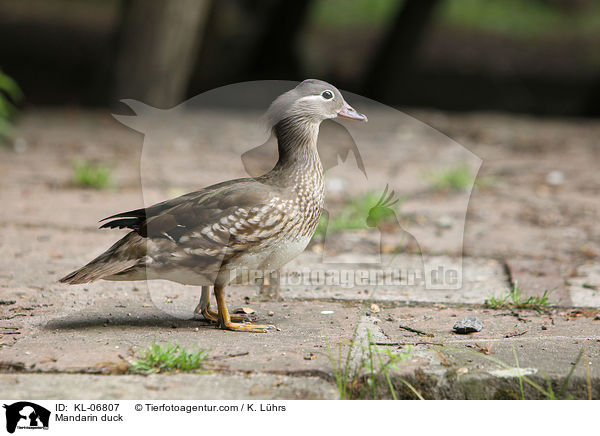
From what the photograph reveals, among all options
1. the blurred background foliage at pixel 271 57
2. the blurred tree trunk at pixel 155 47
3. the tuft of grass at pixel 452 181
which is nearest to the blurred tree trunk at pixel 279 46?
the blurred background foliage at pixel 271 57

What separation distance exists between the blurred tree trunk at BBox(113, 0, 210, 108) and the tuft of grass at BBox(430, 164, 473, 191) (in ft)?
12.4

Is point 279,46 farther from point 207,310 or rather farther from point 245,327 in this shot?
point 245,327

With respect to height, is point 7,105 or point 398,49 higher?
point 398,49

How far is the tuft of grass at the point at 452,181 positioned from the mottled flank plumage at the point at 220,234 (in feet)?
11.6

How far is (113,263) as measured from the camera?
3.54m

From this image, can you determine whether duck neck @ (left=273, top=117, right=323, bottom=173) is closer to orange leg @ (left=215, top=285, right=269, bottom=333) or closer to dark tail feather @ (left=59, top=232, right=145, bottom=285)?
orange leg @ (left=215, top=285, right=269, bottom=333)

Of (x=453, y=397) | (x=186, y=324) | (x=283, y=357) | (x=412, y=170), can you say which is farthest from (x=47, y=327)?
(x=412, y=170)

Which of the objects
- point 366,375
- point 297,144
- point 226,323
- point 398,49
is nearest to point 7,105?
point 398,49

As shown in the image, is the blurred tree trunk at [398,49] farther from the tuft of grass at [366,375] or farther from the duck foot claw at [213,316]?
the tuft of grass at [366,375]

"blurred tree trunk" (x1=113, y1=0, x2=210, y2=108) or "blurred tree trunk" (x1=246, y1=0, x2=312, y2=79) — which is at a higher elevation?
"blurred tree trunk" (x1=246, y1=0, x2=312, y2=79)

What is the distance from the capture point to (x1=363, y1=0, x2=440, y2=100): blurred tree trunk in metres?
11.2

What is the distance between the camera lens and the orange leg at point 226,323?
11.9 feet

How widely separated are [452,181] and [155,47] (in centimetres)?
409

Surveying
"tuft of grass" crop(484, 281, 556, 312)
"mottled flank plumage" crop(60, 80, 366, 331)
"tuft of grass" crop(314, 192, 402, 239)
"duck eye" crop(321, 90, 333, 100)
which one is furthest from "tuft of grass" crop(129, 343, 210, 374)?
"tuft of grass" crop(314, 192, 402, 239)
